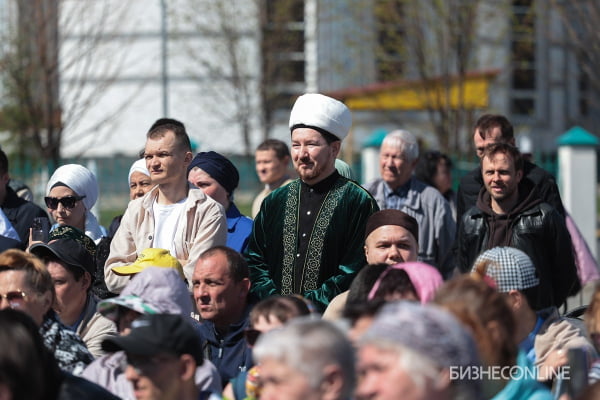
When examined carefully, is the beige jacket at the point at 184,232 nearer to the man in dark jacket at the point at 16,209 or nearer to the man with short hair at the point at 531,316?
the man in dark jacket at the point at 16,209

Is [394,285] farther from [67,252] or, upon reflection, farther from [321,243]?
[67,252]

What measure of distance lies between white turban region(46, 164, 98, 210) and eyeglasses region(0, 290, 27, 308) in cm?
286

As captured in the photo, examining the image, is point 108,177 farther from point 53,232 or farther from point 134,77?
point 53,232

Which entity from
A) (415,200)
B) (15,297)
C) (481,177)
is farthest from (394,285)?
(415,200)

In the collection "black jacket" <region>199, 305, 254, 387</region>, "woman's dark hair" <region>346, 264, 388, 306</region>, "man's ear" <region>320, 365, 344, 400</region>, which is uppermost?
"woman's dark hair" <region>346, 264, 388, 306</region>

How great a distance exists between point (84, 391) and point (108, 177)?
581 inches

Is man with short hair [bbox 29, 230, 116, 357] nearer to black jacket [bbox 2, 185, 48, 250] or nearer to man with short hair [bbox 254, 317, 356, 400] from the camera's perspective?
black jacket [bbox 2, 185, 48, 250]

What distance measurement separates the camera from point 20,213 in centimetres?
854

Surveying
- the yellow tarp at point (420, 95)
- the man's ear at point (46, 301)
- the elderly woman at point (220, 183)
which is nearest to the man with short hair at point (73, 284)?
the man's ear at point (46, 301)

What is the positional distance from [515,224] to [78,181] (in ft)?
10.0

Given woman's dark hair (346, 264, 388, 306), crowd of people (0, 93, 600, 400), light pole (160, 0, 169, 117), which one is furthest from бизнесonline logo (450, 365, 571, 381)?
light pole (160, 0, 169, 117)

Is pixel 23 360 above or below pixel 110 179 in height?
below

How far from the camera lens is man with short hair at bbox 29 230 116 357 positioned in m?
6.21

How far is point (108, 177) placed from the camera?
62.7ft
